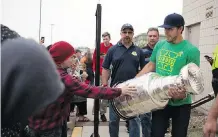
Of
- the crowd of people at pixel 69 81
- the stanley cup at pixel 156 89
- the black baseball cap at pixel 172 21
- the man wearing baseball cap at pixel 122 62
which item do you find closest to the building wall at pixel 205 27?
the crowd of people at pixel 69 81

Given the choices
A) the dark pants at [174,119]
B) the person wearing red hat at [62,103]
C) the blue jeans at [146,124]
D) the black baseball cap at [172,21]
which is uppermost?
the black baseball cap at [172,21]

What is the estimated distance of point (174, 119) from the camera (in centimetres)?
396

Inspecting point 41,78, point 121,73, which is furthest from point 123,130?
point 41,78

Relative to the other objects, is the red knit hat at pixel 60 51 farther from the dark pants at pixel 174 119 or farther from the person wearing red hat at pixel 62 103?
the dark pants at pixel 174 119

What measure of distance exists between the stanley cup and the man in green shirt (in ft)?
0.83

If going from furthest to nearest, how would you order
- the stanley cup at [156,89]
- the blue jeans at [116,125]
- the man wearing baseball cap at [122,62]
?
the man wearing baseball cap at [122,62] → the blue jeans at [116,125] → the stanley cup at [156,89]

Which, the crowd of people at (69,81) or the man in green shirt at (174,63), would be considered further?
the man in green shirt at (174,63)

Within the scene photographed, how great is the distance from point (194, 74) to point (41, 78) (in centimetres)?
252

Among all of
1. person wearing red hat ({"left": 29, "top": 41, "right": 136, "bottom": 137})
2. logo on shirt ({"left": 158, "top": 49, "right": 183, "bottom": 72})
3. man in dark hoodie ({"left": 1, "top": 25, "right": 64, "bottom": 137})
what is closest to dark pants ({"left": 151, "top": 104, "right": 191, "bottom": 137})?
logo on shirt ({"left": 158, "top": 49, "right": 183, "bottom": 72})

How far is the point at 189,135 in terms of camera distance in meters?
6.43

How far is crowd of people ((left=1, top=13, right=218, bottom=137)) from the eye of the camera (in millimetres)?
1000

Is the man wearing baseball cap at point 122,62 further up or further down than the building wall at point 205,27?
further down

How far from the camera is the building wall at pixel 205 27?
8.29 metres

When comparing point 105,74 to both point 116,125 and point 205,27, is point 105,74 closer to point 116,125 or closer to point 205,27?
point 116,125
